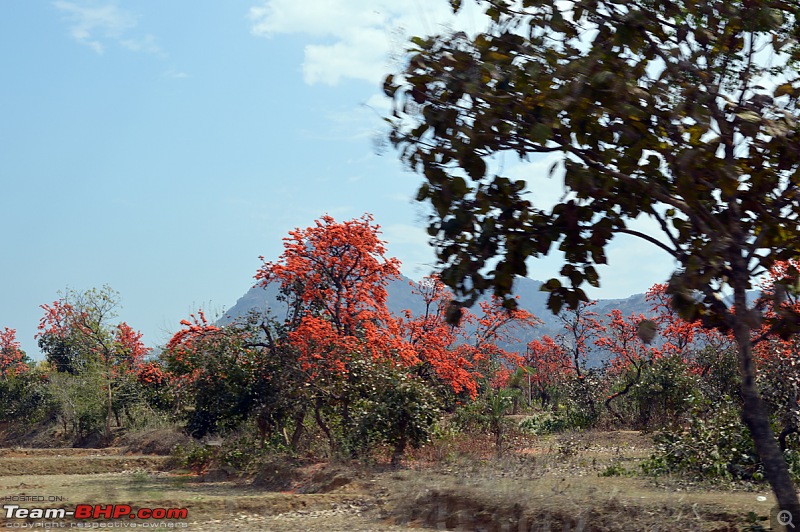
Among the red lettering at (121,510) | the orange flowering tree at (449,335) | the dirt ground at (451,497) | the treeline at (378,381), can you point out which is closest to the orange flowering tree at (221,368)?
the treeline at (378,381)

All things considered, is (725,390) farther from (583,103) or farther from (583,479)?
(583,103)

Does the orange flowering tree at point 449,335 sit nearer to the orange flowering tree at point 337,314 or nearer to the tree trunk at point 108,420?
the orange flowering tree at point 337,314

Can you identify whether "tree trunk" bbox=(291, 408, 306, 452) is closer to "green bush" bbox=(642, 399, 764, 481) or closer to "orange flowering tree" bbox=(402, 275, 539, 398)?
"orange flowering tree" bbox=(402, 275, 539, 398)

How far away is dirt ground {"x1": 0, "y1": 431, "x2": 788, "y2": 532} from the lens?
8.63 meters

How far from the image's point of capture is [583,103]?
548 cm

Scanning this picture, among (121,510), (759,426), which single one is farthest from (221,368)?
(759,426)

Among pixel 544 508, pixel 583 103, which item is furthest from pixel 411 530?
pixel 583 103

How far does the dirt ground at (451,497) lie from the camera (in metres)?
8.63

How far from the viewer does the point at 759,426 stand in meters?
5.54
